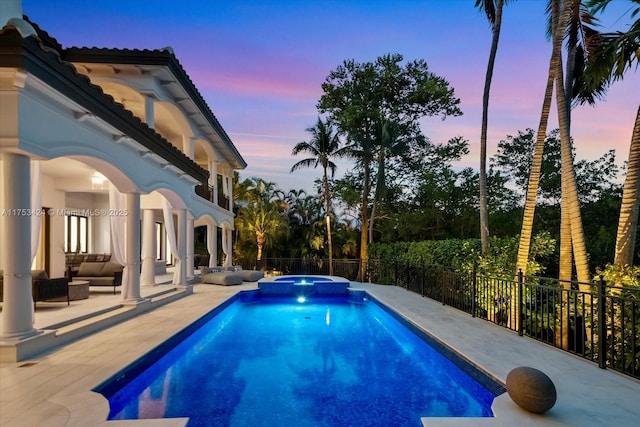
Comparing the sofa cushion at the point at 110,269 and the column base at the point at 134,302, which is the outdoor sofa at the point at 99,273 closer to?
→ the sofa cushion at the point at 110,269

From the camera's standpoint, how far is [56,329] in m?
6.57

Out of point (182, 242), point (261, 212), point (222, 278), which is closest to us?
point (182, 242)

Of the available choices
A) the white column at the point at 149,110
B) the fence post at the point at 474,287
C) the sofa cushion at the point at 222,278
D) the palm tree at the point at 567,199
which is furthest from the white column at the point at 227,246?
the palm tree at the point at 567,199

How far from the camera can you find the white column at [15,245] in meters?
5.34

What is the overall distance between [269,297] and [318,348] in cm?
812

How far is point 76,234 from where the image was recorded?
577 inches

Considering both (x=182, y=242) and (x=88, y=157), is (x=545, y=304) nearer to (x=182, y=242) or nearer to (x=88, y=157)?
(x=88, y=157)

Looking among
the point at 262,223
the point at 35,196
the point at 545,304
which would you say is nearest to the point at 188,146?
the point at 262,223

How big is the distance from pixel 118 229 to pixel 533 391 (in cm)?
899

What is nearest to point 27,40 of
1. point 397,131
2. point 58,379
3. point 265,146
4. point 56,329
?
point 58,379

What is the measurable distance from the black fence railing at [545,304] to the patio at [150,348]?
431 millimetres

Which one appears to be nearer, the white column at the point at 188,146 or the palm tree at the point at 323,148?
the white column at the point at 188,146

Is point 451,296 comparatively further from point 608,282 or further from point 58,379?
point 58,379

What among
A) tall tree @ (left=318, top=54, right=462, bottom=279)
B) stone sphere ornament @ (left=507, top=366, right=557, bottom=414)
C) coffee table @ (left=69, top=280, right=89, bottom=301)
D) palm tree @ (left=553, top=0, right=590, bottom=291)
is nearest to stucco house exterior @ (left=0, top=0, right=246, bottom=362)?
coffee table @ (left=69, top=280, right=89, bottom=301)
